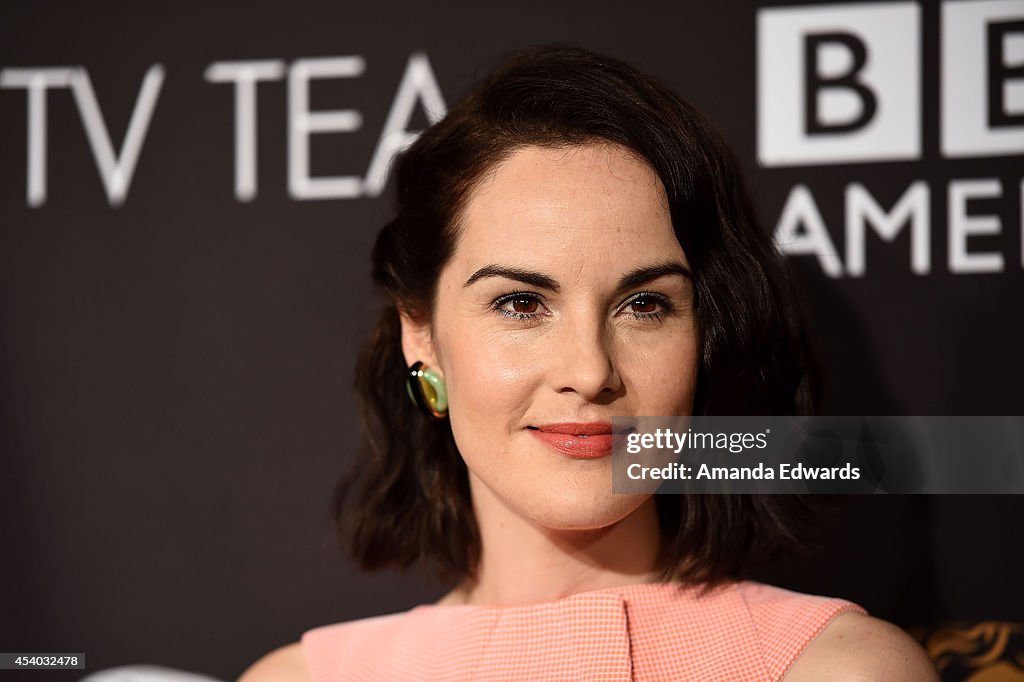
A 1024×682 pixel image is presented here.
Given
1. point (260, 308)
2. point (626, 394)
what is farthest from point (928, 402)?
point (260, 308)

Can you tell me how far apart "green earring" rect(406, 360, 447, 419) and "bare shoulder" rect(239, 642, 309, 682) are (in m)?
0.52

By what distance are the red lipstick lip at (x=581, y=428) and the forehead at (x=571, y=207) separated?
9.3 inches

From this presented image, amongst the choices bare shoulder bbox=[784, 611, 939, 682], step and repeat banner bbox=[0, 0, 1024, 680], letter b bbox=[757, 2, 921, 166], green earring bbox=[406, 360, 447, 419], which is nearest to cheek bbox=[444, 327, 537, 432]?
green earring bbox=[406, 360, 447, 419]

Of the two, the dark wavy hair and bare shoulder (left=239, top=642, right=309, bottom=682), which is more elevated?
the dark wavy hair

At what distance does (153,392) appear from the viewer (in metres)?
2.43

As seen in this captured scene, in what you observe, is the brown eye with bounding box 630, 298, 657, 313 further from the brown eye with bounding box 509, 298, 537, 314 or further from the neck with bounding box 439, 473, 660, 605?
the neck with bounding box 439, 473, 660, 605

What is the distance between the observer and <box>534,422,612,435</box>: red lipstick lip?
1725mm

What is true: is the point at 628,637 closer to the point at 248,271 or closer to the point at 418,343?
the point at 418,343

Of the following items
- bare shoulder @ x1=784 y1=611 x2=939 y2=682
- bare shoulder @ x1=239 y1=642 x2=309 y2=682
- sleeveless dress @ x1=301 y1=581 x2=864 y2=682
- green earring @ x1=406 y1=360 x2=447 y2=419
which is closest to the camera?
bare shoulder @ x1=784 y1=611 x2=939 y2=682

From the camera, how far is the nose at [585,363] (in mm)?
1688

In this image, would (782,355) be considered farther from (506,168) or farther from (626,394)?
(506,168)

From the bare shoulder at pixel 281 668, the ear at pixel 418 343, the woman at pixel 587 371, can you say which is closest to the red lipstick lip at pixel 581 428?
the woman at pixel 587 371

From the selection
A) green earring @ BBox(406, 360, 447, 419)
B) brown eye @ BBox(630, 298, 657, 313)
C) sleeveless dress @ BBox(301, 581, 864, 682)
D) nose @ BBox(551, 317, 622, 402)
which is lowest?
sleeveless dress @ BBox(301, 581, 864, 682)

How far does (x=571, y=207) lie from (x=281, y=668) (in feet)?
3.23
